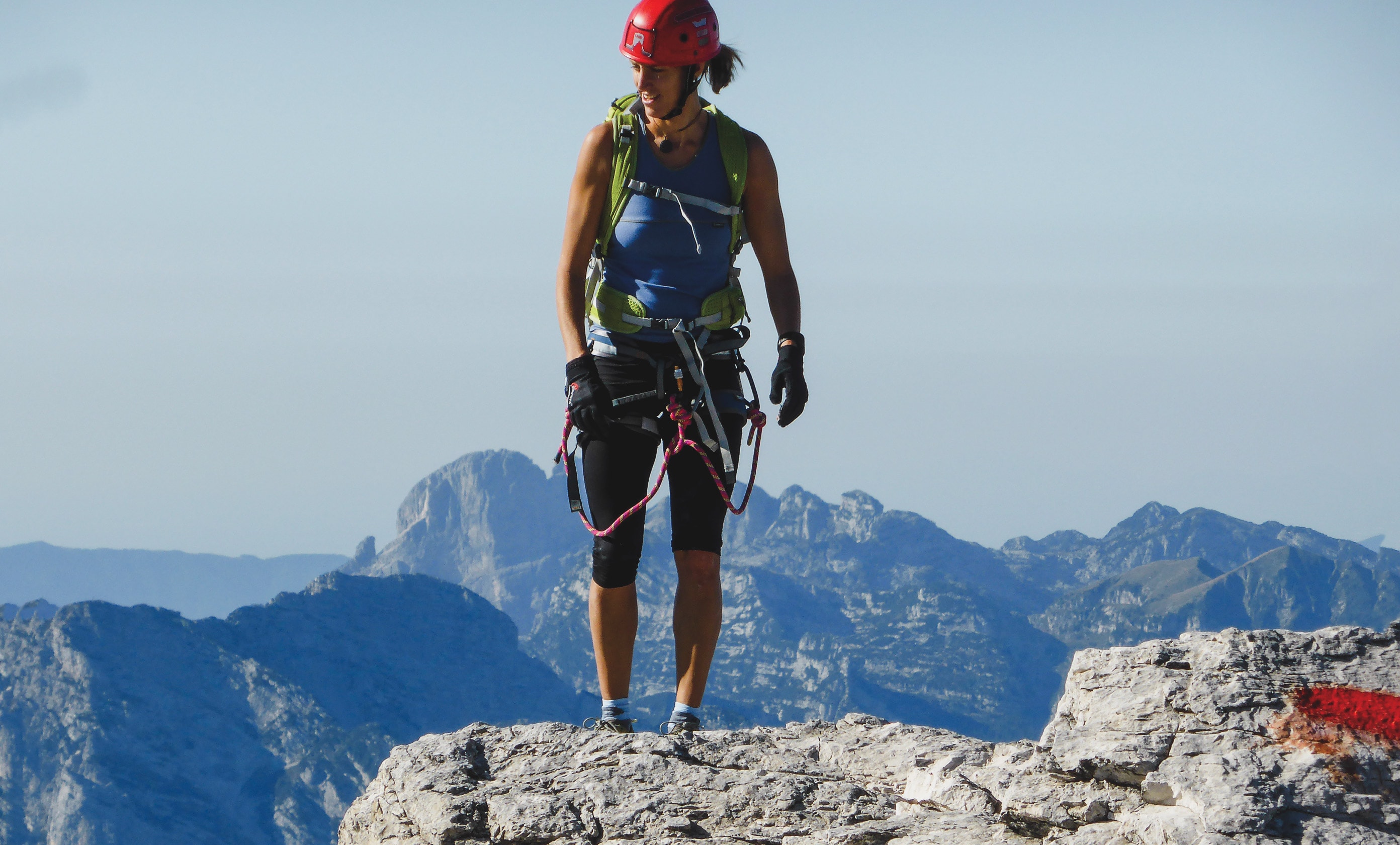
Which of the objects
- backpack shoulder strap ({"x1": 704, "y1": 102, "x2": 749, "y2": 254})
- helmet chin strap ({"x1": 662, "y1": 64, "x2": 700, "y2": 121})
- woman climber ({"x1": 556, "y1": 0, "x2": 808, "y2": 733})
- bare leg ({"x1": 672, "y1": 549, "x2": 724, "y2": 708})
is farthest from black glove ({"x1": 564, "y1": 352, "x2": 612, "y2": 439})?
helmet chin strap ({"x1": 662, "y1": 64, "x2": 700, "y2": 121})

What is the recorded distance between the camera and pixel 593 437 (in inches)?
318

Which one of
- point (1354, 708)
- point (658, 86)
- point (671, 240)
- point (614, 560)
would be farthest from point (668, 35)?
point (1354, 708)

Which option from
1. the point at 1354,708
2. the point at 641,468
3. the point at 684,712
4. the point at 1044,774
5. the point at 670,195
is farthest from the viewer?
the point at 684,712

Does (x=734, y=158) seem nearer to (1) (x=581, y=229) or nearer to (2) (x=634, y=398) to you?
(1) (x=581, y=229)

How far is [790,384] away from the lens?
8.27 meters

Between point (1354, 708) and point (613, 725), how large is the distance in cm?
438

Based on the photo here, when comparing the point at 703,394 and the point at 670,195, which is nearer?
the point at 670,195

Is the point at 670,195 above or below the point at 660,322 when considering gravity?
above

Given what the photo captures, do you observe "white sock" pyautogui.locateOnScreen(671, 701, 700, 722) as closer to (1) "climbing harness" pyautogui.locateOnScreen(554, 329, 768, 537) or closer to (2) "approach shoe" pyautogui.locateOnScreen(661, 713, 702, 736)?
(2) "approach shoe" pyautogui.locateOnScreen(661, 713, 702, 736)

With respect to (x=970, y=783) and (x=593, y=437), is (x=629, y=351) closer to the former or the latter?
(x=593, y=437)

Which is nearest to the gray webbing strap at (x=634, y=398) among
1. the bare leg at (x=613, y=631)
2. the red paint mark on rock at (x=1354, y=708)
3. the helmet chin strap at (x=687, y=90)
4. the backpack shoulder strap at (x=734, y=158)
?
the backpack shoulder strap at (x=734, y=158)

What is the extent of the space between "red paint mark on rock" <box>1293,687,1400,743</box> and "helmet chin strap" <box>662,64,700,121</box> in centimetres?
485

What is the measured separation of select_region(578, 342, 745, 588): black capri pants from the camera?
812 centimetres

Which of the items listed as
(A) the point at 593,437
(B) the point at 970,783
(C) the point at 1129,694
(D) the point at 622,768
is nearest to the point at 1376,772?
(C) the point at 1129,694
